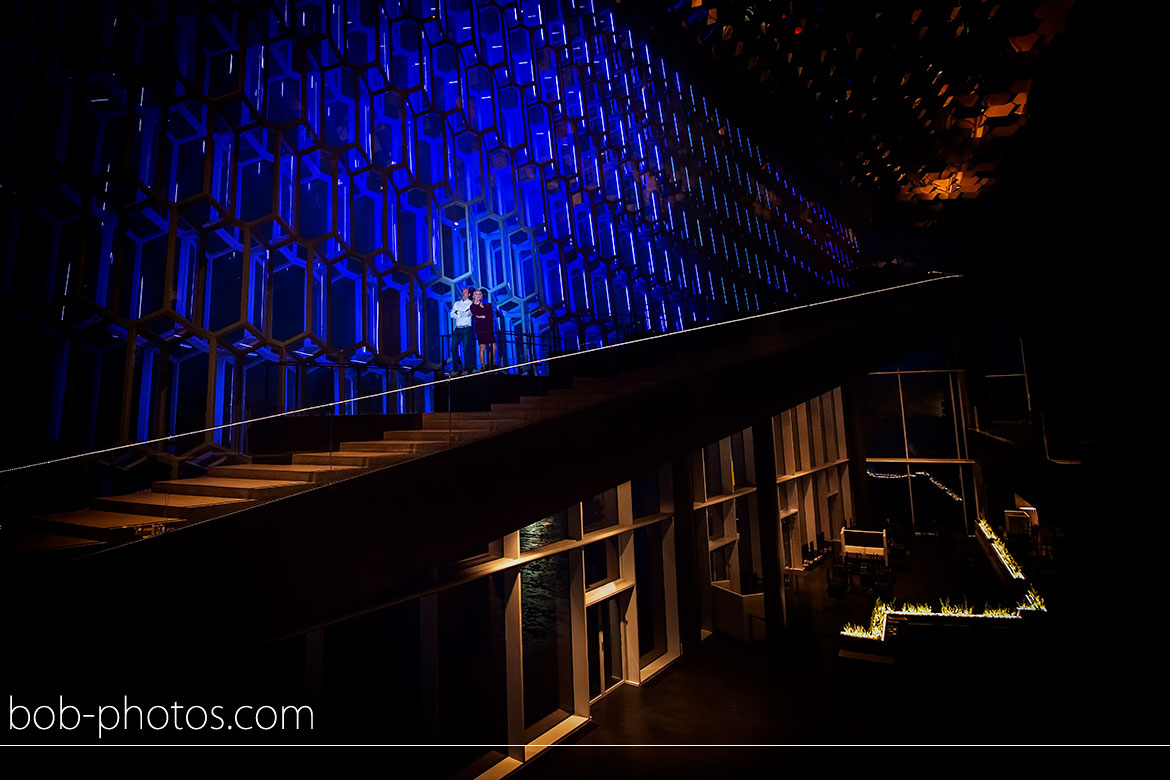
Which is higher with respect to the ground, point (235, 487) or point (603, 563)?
point (235, 487)

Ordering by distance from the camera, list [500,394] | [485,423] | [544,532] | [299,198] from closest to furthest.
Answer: [485,423]
[500,394]
[299,198]
[544,532]

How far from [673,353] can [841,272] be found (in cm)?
2229

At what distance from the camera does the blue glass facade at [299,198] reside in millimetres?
Answer: 4211

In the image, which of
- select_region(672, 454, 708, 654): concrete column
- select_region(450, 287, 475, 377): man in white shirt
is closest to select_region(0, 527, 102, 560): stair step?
select_region(450, 287, 475, 377): man in white shirt

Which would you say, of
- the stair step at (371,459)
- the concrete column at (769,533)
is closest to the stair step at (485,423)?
the stair step at (371,459)

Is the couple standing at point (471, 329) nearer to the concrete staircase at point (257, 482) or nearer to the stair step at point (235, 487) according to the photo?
the concrete staircase at point (257, 482)

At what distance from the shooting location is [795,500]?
12.7 metres

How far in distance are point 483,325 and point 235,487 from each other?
330 centimetres

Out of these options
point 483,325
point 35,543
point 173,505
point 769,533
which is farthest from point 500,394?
point 769,533

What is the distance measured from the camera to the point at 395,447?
3.79 metres

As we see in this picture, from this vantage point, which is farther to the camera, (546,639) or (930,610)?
(930,610)

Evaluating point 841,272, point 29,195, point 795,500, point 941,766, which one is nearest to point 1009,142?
point 795,500

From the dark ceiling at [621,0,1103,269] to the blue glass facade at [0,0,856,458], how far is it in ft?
9.89

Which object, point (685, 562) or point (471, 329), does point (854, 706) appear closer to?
point (685, 562)
